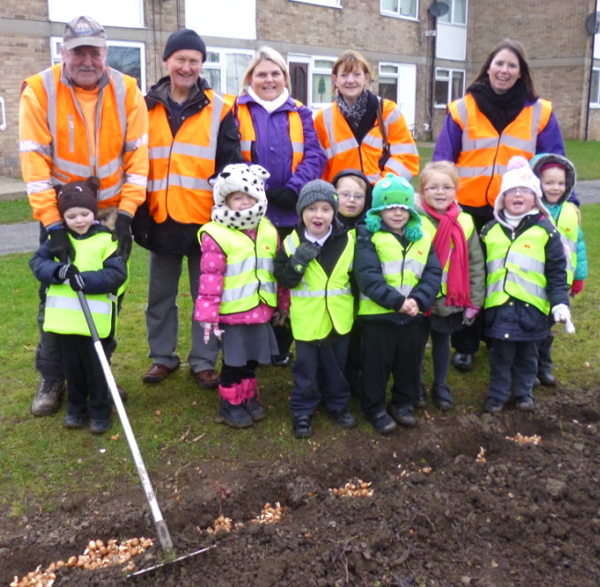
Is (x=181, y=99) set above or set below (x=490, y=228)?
above

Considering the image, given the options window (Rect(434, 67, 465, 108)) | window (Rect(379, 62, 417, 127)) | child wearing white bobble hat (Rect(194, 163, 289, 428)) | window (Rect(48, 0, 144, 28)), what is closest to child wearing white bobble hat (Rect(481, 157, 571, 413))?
child wearing white bobble hat (Rect(194, 163, 289, 428))

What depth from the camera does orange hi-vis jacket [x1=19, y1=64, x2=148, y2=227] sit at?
400 centimetres

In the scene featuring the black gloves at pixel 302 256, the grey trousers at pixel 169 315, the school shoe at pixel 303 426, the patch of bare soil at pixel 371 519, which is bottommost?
the patch of bare soil at pixel 371 519

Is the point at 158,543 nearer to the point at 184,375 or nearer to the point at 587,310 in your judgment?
the point at 184,375

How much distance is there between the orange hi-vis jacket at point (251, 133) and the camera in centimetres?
459

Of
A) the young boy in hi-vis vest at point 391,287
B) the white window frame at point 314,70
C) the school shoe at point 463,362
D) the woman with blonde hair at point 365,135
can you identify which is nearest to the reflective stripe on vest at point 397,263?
the young boy in hi-vis vest at point 391,287

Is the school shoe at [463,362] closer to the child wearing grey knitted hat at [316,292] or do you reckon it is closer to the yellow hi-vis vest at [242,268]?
the child wearing grey knitted hat at [316,292]

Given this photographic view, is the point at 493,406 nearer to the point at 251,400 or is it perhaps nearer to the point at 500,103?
the point at 251,400

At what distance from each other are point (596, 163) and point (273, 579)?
20.0 meters

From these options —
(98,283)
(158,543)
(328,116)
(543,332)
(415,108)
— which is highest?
(415,108)

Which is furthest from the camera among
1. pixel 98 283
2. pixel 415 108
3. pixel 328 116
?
pixel 415 108

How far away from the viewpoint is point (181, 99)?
14.6 feet

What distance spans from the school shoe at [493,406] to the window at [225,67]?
49.6 feet

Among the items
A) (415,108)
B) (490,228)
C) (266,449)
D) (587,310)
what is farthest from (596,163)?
(266,449)
